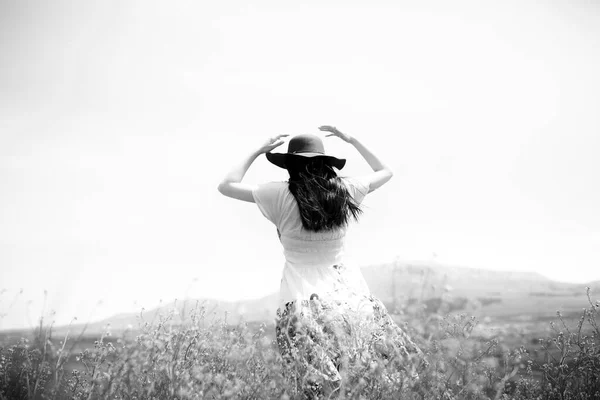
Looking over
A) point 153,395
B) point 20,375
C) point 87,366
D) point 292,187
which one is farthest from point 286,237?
point 20,375

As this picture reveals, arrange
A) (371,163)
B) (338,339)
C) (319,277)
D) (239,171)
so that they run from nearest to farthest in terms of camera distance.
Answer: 1. (338,339)
2. (319,277)
3. (239,171)
4. (371,163)

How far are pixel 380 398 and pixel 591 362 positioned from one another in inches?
72.7

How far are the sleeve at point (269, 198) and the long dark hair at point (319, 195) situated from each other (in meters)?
0.11

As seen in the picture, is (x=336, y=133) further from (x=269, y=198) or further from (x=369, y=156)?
(x=269, y=198)

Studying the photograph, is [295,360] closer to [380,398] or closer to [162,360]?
[380,398]

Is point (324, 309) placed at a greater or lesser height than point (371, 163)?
lesser

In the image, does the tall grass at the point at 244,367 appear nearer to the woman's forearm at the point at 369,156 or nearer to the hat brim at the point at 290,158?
the hat brim at the point at 290,158

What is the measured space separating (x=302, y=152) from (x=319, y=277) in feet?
3.08

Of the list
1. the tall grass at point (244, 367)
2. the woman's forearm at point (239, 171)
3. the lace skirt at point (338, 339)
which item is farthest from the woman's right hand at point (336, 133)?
the tall grass at point (244, 367)

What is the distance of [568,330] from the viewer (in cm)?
307

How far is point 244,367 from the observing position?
262 cm

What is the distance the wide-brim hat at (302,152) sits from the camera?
2867 mm

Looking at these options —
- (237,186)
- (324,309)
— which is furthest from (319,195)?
(324,309)

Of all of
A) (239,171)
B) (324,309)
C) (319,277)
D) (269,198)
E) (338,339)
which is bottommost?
(338,339)
